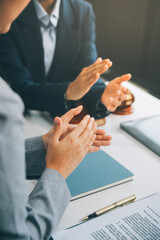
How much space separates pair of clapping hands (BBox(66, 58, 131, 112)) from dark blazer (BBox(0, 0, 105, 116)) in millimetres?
34

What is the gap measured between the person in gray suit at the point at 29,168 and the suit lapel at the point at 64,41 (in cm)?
53

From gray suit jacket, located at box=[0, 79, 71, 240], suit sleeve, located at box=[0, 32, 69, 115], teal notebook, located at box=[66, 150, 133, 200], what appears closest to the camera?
gray suit jacket, located at box=[0, 79, 71, 240]

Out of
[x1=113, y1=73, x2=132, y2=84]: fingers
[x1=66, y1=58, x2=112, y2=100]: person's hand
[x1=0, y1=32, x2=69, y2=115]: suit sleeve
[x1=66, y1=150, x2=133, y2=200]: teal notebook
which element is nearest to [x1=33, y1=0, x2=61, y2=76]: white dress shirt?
[x1=0, y1=32, x2=69, y2=115]: suit sleeve

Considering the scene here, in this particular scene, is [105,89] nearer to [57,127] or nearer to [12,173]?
[57,127]

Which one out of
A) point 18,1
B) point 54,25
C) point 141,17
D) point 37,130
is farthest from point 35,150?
point 54,25

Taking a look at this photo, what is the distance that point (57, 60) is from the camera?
3.97ft

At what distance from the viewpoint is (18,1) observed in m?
0.62

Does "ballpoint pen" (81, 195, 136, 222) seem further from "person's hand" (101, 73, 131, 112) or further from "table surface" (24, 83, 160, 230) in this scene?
"person's hand" (101, 73, 131, 112)

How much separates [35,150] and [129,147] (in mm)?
319

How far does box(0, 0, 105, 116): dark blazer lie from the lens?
3.49ft

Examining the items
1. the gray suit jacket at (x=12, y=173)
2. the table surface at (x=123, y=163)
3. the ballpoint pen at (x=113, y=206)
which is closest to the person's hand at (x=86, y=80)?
the table surface at (x=123, y=163)

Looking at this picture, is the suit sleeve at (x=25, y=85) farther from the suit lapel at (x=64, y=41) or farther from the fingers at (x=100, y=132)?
A: the fingers at (x=100, y=132)

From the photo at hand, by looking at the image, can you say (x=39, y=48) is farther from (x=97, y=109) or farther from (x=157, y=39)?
(x=157, y=39)

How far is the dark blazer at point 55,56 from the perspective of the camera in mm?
1064
